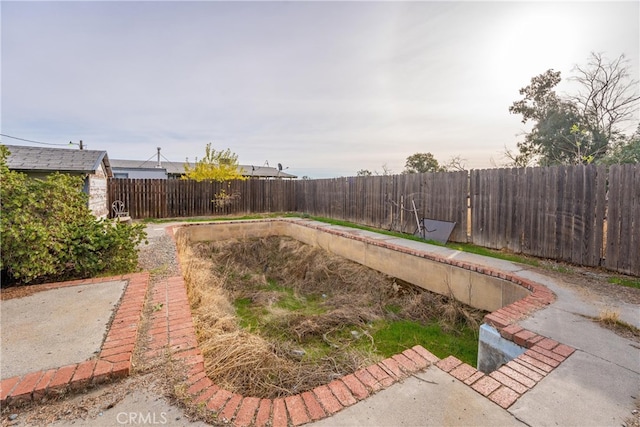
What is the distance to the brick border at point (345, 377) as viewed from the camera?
143 cm

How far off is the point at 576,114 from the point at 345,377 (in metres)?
16.2

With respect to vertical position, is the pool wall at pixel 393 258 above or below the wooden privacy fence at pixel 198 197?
below

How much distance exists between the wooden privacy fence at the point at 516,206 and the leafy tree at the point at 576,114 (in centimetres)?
643

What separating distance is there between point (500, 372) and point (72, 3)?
8965 millimetres

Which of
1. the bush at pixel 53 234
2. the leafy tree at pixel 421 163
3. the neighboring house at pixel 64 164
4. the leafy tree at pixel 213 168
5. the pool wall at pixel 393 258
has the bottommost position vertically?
the pool wall at pixel 393 258

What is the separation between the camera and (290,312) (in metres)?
4.72

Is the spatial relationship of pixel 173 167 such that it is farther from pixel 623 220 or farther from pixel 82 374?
pixel 623 220

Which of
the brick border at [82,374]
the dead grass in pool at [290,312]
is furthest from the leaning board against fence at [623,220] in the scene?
the brick border at [82,374]

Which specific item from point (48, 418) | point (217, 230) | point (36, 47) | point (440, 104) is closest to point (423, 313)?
point (48, 418)

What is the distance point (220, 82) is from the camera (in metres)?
9.27

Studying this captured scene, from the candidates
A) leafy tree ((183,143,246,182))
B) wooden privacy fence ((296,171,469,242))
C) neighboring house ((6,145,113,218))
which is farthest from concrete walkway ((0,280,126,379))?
leafy tree ((183,143,246,182))

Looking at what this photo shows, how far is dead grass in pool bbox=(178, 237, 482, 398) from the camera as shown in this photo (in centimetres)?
231

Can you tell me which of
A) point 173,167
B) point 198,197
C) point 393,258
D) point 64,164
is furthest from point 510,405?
point 173,167

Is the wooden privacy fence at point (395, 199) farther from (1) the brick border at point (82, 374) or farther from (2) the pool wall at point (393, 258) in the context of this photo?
(1) the brick border at point (82, 374)
